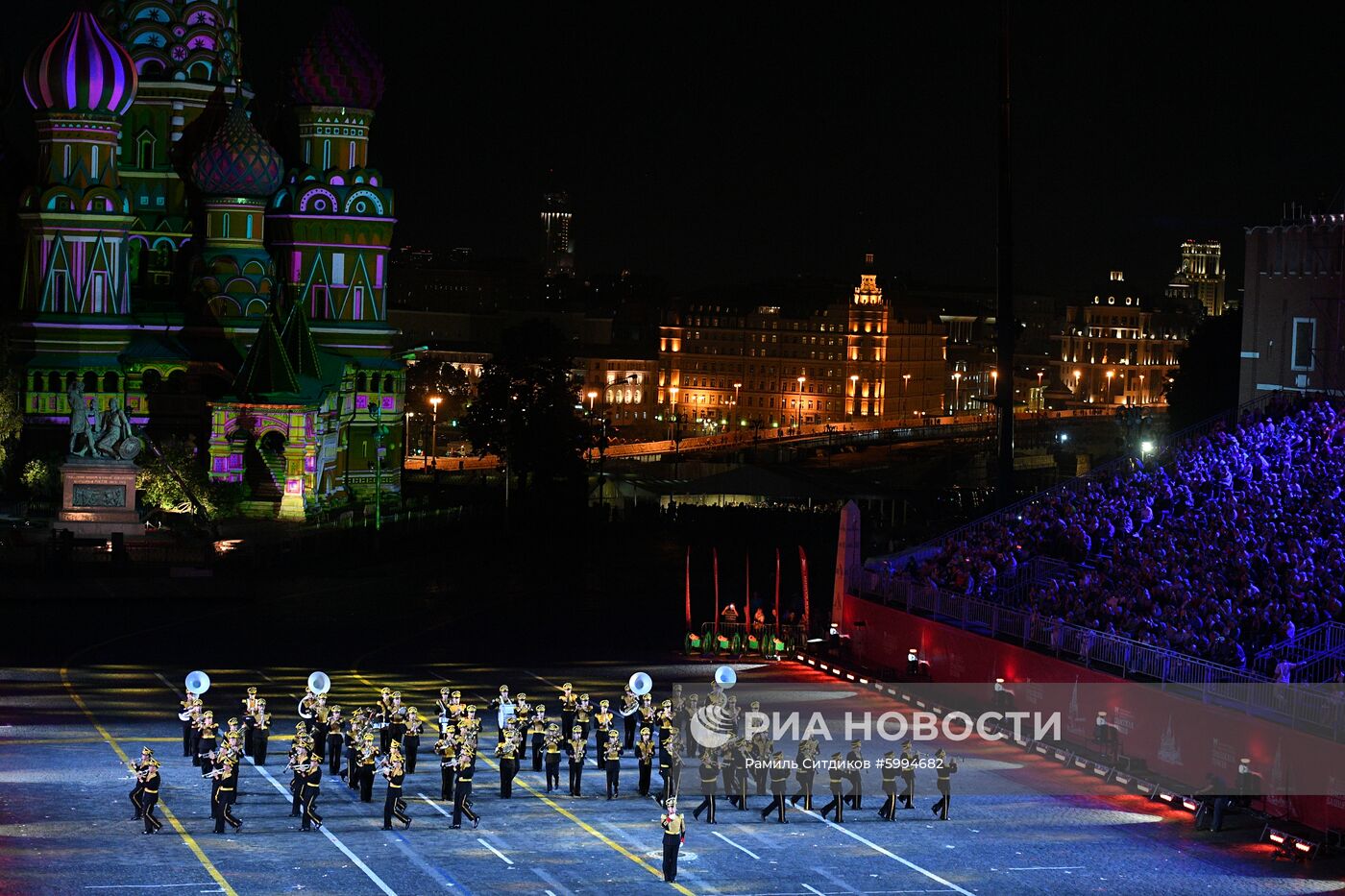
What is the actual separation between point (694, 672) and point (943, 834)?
1333cm

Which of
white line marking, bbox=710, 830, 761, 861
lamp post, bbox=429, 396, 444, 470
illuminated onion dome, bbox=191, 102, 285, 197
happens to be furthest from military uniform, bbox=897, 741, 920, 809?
lamp post, bbox=429, 396, 444, 470

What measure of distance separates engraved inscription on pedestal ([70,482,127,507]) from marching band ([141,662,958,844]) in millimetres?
31821

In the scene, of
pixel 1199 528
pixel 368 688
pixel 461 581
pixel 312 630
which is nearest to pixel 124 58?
pixel 461 581

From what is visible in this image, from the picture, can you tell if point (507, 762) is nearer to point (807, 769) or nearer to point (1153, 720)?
point (807, 769)

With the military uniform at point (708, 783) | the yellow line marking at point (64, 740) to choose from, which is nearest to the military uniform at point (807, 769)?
the military uniform at point (708, 783)

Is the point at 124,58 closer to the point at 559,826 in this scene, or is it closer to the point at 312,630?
the point at 312,630

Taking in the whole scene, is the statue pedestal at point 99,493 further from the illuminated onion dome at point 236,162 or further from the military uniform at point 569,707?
the military uniform at point 569,707

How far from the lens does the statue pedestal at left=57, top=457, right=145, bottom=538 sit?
6256cm

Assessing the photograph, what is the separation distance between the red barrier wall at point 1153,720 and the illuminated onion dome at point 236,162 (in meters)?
42.5

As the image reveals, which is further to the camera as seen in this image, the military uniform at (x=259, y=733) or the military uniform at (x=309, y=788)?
the military uniform at (x=259, y=733)

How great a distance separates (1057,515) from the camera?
4450cm

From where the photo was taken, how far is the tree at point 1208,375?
89.6 meters

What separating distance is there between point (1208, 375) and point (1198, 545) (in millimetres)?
56150

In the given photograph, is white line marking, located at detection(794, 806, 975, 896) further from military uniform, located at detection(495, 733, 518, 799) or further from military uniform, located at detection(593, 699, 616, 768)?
military uniform, located at detection(495, 733, 518, 799)
